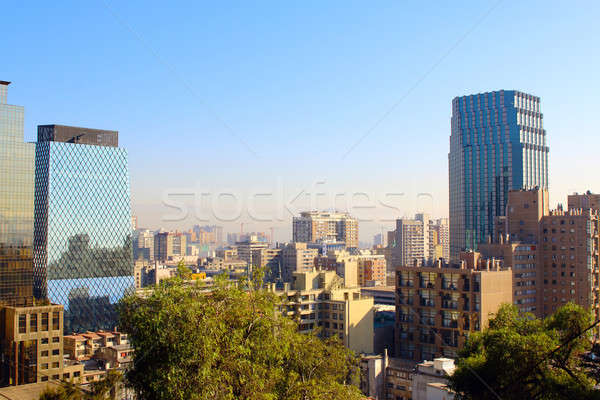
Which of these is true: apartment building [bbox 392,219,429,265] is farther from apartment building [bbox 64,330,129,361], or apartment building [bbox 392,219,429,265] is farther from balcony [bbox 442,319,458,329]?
balcony [bbox 442,319,458,329]

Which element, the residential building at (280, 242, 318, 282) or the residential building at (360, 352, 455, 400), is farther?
the residential building at (280, 242, 318, 282)

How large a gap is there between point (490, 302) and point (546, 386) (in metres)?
19.3

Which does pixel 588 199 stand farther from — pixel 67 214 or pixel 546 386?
pixel 67 214

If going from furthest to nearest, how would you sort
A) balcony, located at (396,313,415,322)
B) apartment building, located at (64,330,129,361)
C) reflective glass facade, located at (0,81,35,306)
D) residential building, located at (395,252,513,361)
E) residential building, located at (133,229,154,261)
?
residential building, located at (133,229,154,261)
reflective glass facade, located at (0,81,35,306)
apartment building, located at (64,330,129,361)
balcony, located at (396,313,415,322)
residential building, located at (395,252,513,361)

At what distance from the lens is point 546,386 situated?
40.8 feet

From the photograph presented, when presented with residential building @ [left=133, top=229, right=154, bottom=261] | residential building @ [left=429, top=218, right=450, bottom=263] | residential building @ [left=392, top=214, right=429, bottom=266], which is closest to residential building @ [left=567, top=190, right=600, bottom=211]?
residential building @ [left=429, top=218, right=450, bottom=263]

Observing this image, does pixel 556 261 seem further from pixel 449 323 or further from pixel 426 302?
pixel 449 323

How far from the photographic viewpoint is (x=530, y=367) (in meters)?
13.1

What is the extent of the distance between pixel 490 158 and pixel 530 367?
206 ft

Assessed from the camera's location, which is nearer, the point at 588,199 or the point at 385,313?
the point at 385,313

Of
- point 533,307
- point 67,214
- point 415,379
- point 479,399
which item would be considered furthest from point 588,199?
point 67,214

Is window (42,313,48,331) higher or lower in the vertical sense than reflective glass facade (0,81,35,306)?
lower

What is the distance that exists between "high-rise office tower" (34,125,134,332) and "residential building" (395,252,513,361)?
3747cm

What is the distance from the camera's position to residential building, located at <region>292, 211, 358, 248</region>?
363ft
